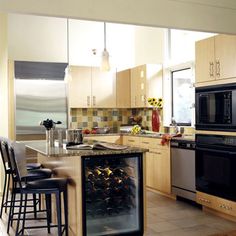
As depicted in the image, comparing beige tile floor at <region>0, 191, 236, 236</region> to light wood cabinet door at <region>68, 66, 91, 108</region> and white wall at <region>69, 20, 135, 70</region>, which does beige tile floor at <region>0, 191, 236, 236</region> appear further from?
white wall at <region>69, 20, 135, 70</region>

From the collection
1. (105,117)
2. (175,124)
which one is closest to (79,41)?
(105,117)

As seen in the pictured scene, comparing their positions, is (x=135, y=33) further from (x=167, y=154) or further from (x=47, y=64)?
(x=167, y=154)

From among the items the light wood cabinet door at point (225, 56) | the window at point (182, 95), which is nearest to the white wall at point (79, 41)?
the window at point (182, 95)

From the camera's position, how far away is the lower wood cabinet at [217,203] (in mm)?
4306

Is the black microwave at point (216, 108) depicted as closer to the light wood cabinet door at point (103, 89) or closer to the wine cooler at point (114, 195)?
the wine cooler at point (114, 195)

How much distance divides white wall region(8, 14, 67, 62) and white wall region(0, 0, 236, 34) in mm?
3746

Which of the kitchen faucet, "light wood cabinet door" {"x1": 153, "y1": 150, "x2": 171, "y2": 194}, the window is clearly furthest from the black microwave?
the window

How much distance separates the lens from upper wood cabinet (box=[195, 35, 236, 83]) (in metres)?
4.30

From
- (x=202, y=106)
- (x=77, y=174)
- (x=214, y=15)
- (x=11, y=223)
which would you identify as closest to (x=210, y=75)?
(x=202, y=106)

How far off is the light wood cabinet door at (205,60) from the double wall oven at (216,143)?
5.8 inches

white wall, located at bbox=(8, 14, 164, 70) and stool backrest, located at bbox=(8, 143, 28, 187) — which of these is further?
white wall, located at bbox=(8, 14, 164, 70)

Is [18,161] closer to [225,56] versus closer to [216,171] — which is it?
[216,171]

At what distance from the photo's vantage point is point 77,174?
352 cm

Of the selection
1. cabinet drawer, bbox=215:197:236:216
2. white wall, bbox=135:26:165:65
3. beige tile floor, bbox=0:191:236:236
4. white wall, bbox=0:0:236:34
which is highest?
white wall, bbox=135:26:165:65
